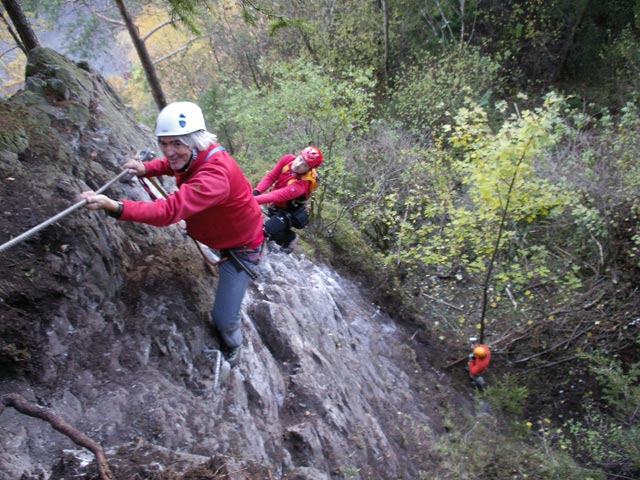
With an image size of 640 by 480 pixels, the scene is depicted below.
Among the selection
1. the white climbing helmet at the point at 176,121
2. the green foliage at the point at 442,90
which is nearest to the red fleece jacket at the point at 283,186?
the white climbing helmet at the point at 176,121

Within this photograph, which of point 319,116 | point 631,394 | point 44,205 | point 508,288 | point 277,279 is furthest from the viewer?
point 508,288

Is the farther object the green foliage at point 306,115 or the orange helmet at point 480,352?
the green foliage at point 306,115

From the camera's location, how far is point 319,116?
10.0 meters

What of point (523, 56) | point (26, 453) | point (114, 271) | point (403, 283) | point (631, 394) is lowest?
point (631, 394)

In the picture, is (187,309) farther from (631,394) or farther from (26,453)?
(631,394)

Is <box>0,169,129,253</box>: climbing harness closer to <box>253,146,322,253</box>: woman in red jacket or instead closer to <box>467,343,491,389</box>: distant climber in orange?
<box>253,146,322,253</box>: woman in red jacket

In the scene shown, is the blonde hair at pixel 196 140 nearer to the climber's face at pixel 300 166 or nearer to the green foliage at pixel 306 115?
the climber's face at pixel 300 166

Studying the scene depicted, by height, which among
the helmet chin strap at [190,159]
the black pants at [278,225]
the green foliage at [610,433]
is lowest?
the green foliage at [610,433]

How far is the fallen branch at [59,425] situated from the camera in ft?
8.80

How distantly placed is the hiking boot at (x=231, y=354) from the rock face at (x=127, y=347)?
0.12 metres

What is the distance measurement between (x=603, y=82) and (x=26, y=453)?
75.9 ft

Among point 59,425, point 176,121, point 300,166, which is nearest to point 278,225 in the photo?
point 300,166

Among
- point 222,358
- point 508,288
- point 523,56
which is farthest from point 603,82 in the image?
point 222,358

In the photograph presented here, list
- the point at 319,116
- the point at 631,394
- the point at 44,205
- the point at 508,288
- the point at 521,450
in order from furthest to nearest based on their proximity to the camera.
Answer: the point at 508,288
the point at 319,116
the point at 631,394
the point at 521,450
the point at 44,205
